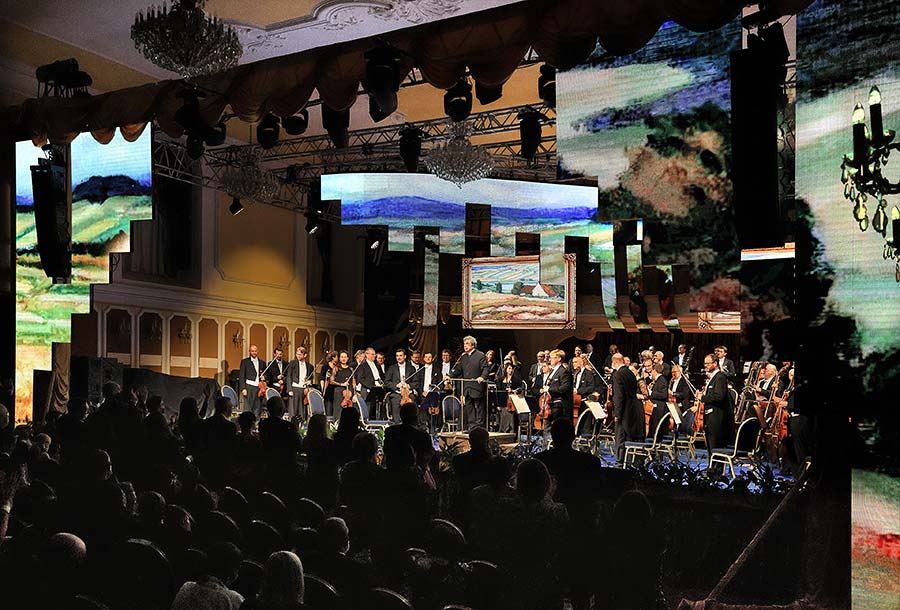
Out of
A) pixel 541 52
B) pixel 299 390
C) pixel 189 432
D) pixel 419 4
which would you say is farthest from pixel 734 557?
pixel 299 390

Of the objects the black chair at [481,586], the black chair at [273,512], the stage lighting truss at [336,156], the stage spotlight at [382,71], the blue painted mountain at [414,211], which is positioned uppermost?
the stage lighting truss at [336,156]

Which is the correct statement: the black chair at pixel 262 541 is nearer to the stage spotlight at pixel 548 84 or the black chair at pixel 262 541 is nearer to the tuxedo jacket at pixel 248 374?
the stage spotlight at pixel 548 84

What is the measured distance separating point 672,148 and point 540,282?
2082mm

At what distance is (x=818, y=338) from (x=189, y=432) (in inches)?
179

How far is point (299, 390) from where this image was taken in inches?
520

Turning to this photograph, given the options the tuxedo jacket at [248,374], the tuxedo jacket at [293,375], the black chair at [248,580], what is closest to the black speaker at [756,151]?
the black chair at [248,580]

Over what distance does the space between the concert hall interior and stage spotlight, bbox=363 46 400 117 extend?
0.04 metres

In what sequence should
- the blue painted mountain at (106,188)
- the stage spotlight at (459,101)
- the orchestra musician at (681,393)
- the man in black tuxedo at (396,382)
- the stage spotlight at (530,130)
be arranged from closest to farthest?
the stage spotlight at (459,101) < the blue painted mountain at (106,188) < the stage spotlight at (530,130) < the orchestra musician at (681,393) < the man in black tuxedo at (396,382)

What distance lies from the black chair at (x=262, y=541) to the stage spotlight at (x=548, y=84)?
3.22 m

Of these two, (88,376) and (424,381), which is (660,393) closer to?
(424,381)

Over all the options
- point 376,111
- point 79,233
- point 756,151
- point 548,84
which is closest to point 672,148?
point 756,151

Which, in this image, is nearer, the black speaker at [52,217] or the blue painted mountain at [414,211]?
the black speaker at [52,217]

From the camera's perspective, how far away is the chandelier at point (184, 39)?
15.5 ft

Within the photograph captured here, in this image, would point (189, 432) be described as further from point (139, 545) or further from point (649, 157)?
point (649, 157)
